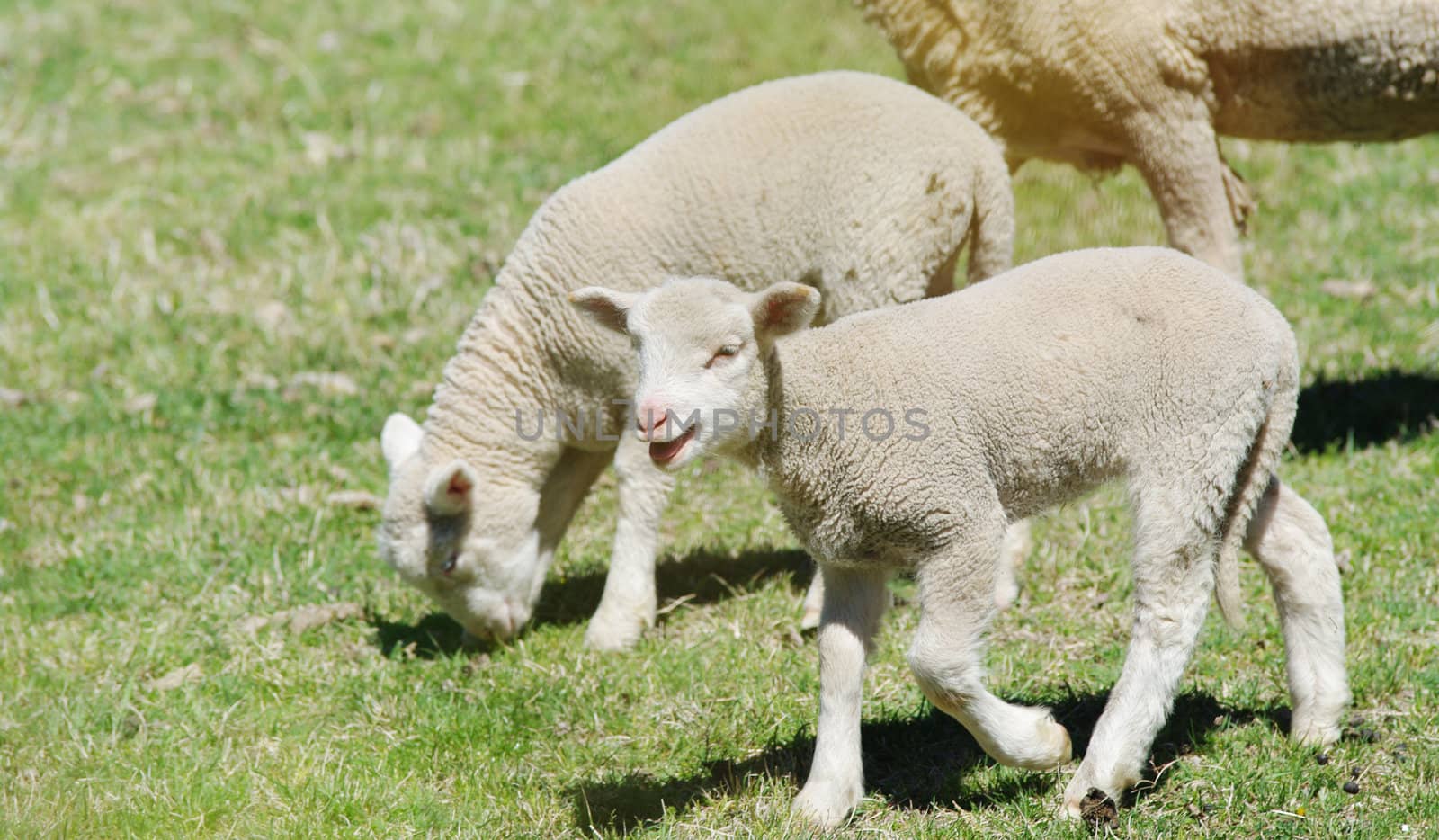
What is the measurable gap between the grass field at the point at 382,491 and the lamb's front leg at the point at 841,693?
0.33ft

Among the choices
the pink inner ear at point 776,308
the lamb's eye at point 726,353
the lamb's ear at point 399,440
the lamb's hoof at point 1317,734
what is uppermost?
the pink inner ear at point 776,308

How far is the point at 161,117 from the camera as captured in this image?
10.5m

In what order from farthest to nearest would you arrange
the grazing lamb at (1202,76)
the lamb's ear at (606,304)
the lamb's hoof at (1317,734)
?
1. the grazing lamb at (1202,76)
2. the lamb's hoof at (1317,734)
3. the lamb's ear at (606,304)

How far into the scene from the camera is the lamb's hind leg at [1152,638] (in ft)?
13.3

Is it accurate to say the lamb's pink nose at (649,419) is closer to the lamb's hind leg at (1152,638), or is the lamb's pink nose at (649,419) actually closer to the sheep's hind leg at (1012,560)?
the lamb's hind leg at (1152,638)

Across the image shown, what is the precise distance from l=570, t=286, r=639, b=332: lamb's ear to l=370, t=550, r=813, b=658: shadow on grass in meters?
1.82

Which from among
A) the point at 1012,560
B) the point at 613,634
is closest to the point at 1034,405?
the point at 1012,560

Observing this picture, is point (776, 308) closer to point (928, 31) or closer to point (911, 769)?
point (911, 769)

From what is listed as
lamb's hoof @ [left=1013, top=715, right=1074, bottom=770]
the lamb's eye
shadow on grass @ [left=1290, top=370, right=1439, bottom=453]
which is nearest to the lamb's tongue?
the lamb's eye

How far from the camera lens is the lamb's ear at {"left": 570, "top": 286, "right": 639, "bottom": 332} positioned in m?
4.10

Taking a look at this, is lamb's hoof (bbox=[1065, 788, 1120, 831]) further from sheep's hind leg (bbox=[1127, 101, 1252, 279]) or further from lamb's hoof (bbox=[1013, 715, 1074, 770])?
sheep's hind leg (bbox=[1127, 101, 1252, 279])

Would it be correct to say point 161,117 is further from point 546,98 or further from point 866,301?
point 866,301

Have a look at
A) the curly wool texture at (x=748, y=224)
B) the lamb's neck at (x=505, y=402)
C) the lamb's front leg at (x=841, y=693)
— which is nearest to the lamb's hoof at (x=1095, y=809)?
the lamb's front leg at (x=841, y=693)

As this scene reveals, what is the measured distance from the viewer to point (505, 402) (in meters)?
5.75
